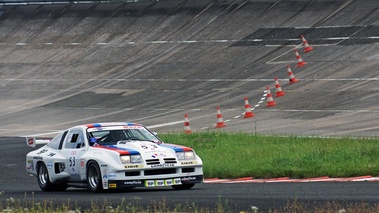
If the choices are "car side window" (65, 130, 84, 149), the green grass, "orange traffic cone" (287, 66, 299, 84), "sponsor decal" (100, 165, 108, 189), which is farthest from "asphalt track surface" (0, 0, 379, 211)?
"sponsor decal" (100, 165, 108, 189)

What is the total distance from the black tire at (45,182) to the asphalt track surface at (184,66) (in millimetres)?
1625

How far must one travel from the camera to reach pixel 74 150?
718 inches

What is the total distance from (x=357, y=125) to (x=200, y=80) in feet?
43.7

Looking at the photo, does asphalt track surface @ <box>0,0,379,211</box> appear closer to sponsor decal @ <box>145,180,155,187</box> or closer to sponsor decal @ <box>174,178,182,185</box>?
sponsor decal @ <box>145,180,155,187</box>

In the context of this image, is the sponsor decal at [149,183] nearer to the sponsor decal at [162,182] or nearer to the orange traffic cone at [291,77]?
the sponsor decal at [162,182]

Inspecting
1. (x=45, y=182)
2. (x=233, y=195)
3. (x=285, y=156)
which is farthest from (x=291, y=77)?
(x=233, y=195)

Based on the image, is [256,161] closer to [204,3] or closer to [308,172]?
[308,172]

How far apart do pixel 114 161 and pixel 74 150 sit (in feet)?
5.43

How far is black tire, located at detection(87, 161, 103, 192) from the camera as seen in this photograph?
55.9 ft

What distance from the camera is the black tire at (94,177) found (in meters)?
17.0

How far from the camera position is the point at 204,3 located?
52.1 meters

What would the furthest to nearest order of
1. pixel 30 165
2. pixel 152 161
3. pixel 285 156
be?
pixel 285 156
pixel 30 165
pixel 152 161

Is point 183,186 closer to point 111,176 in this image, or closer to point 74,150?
point 111,176

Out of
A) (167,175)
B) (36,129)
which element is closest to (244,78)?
(36,129)
